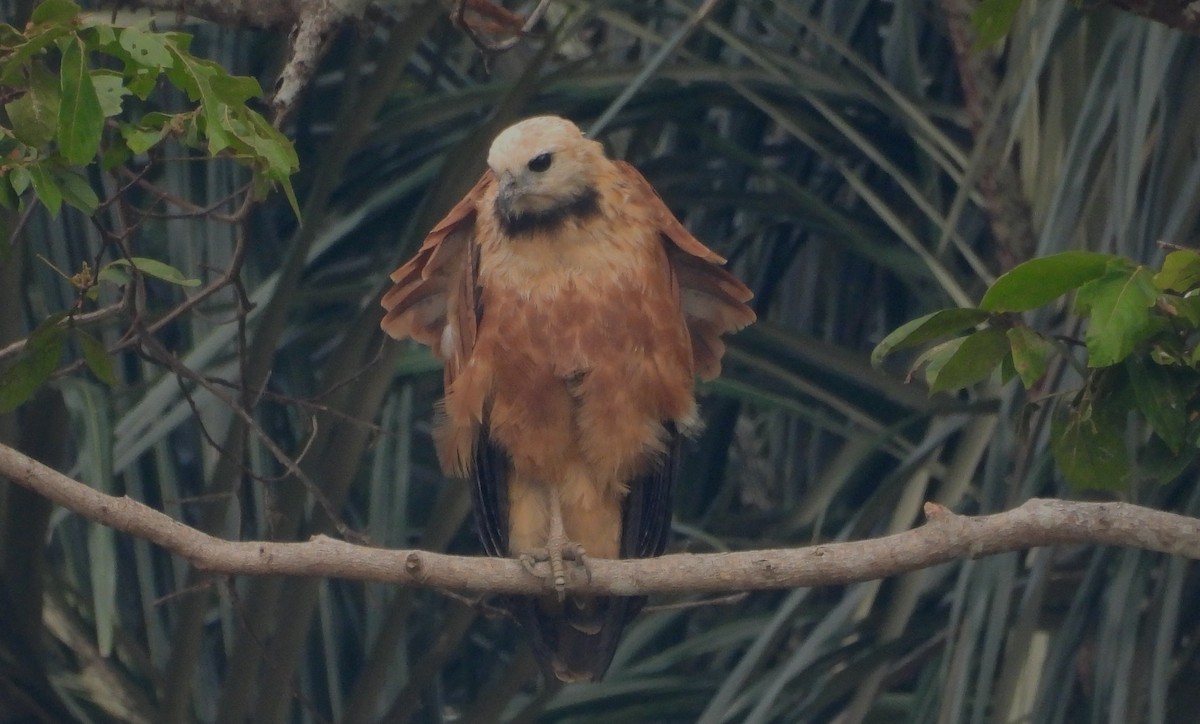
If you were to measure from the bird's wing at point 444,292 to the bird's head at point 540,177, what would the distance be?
0.40ft

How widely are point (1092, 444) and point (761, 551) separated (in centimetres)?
47

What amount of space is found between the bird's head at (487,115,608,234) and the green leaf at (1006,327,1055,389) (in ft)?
3.81

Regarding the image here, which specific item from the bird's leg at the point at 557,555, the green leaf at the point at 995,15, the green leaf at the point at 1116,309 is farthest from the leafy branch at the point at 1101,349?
the bird's leg at the point at 557,555

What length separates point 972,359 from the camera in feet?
6.35

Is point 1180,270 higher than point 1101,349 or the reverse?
higher

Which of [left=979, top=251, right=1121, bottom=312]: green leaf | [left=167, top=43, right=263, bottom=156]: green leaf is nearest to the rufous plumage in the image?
[left=167, top=43, right=263, bottom=156]: green leaf

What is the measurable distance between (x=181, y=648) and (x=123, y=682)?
0.44 m

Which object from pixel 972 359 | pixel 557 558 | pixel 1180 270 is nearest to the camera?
pixel 1180 270

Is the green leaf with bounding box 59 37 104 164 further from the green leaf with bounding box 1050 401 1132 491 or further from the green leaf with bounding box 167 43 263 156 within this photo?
the green leaf with bounding box 1050 401 1132 491

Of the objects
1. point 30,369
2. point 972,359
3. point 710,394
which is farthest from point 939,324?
point 710,394

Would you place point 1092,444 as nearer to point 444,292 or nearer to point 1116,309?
point 1116,309

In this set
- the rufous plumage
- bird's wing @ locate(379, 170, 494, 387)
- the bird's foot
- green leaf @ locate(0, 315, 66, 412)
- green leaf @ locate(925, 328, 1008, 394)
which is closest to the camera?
green leaf @ locate(925, 328, 1008, 394)

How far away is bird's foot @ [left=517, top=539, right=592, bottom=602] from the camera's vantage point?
268cm

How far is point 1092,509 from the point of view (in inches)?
80.7
